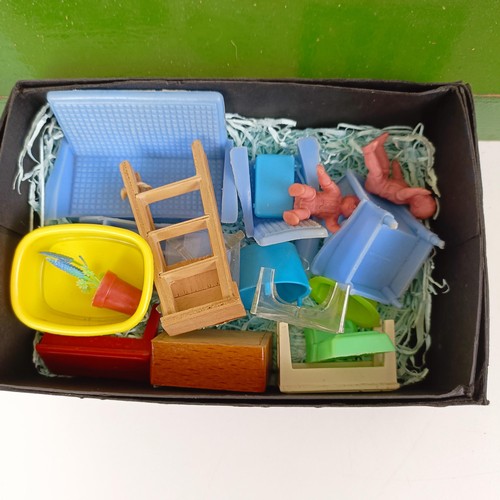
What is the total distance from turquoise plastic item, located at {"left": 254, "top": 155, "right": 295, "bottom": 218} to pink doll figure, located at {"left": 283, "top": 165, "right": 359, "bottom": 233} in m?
0.03

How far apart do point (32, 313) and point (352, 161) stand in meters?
0.57

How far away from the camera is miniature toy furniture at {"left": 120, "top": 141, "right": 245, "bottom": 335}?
719 millimetres

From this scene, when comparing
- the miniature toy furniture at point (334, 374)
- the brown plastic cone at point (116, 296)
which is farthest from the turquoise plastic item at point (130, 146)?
the miniature toy furniture at point (334, 374)

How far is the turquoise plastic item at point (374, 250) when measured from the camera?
Result: 2.50 ft

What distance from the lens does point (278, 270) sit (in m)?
0.75

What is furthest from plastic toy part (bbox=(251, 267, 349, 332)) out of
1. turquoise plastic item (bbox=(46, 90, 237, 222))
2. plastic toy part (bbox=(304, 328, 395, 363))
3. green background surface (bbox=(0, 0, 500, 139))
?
green background surface (bbox=(0, 0, 500, 139))

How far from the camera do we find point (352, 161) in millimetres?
856

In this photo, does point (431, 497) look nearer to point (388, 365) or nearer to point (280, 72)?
point (388, 365)

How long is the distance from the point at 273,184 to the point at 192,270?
190 millimetres

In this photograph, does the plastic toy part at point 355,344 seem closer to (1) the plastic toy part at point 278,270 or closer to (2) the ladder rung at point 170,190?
(1) the plastic toy part at point 278,270

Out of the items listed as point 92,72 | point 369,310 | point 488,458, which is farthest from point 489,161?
point 92,72

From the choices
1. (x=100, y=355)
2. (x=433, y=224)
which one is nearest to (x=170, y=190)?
(x=100, y=355)

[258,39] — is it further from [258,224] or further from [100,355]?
[100,355]

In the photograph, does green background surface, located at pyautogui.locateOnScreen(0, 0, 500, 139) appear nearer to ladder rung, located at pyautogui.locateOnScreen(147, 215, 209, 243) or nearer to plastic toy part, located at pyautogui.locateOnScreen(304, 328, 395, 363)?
ladder rung, located at pyautogui.locateOnScreen(147, 215, 209, 243)
